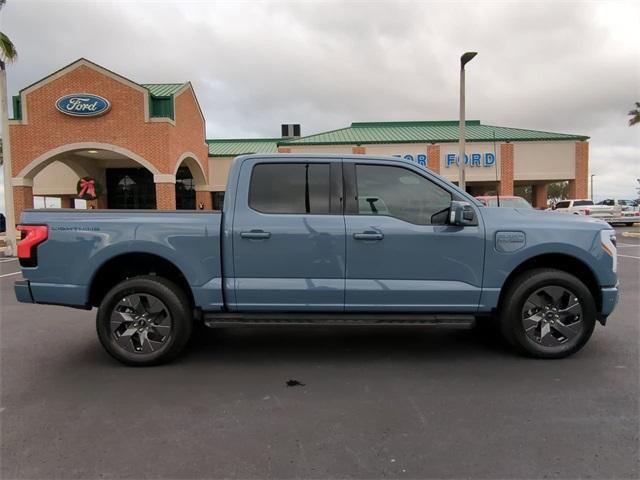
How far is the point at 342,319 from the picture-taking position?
4.21 m

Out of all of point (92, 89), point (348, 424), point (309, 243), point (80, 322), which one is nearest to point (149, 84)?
point (92, 89)

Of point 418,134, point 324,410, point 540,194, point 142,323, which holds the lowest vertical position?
point 324,410

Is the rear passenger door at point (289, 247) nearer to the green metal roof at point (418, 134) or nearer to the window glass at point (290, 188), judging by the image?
the window glass at point (290, 188)

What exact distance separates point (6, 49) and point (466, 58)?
1560 cm

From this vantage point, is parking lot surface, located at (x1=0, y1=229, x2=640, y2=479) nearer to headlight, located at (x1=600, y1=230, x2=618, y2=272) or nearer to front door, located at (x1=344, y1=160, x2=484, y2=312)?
front door, located at (x1=344, y1=160, x2=484, y2=312)

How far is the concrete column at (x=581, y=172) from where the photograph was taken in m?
27.1

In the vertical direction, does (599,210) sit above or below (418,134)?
below

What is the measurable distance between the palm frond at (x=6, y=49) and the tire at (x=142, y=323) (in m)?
15.8

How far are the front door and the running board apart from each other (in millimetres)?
77

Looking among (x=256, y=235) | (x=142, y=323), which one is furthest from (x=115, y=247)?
(x=256, y=235)

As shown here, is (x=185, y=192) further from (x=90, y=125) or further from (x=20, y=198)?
(x=20, y=198)

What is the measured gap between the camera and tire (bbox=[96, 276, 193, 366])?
4.26m

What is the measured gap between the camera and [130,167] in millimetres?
28516

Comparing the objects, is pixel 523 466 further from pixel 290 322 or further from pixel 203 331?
pixel 203 331
